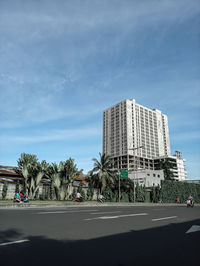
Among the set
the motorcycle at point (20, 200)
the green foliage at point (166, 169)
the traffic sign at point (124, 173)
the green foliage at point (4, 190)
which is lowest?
the motorcycle at point (20, 200)

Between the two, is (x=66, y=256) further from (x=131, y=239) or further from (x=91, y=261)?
(x=131, y=239)

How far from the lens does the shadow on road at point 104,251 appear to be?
3.56 m

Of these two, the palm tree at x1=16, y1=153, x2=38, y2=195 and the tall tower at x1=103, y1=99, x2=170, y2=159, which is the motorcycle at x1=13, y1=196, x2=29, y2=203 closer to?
the palm tree at x1=16, y1=153, x2=38, y2=195

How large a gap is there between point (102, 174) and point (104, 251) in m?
36.5

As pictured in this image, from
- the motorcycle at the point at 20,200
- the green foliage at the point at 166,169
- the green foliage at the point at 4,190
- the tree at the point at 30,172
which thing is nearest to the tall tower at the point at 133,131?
the green foliage at the point at 166,169

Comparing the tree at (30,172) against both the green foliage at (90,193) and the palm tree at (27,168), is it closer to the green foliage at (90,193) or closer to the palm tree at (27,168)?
the palm tree at (27,168)

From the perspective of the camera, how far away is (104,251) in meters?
4.16

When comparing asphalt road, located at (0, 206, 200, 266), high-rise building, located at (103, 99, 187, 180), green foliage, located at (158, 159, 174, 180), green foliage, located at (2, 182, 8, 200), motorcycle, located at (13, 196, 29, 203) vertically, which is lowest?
motorcycle, located at (13, 196, 29, 203)

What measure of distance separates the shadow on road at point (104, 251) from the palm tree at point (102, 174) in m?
34.8

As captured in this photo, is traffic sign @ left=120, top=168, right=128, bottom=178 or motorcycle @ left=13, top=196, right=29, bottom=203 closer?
motorcycle @ left=13, top=196, right=29, bottom=203

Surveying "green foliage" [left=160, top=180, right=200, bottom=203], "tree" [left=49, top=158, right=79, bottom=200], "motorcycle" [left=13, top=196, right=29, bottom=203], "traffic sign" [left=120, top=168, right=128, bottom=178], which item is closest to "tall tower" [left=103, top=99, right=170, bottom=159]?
"green foliage" [left=160, top=180, right=200, bottom=203]

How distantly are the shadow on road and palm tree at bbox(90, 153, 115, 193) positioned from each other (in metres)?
34.8

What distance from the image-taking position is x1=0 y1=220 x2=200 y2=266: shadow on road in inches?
140

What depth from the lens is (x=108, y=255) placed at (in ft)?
12.8
